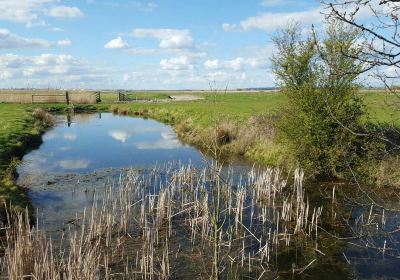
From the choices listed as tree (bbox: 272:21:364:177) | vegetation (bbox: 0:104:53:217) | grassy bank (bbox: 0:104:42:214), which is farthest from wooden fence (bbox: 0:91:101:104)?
tree (bbox: 272:21:364:177)

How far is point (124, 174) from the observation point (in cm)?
2708

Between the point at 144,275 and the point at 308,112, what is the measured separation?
1771cm

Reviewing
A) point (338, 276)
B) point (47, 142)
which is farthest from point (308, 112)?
point (47, 142)

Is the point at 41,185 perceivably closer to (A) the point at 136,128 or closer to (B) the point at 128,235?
(B) the point at 128,235

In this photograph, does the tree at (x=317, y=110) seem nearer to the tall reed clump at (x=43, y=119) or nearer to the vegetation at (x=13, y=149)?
the vegetation at (x=13, y=149)

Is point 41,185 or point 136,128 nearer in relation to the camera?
point 41,185

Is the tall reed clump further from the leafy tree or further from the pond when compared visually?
the leafy tree

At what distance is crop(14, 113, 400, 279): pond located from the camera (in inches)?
568

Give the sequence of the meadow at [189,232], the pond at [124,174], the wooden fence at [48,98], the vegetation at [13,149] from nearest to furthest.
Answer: the meadow at [189,232], the pond at [124,174], the vegetation at [13,149], the wooden fence at [48,98]

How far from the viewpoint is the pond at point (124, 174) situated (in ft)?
47.3

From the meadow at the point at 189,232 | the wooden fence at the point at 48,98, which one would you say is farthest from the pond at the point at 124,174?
the wooden fence at the point at 48,98

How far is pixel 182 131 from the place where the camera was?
47.0 meters

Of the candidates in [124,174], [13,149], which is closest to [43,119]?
[13,149]

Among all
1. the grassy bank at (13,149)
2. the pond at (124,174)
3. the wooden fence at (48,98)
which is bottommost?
the pond at (124,174)
